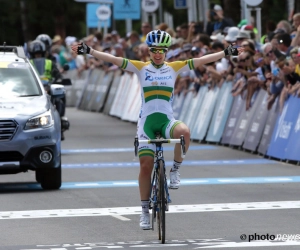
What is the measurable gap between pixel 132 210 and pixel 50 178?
2825mm

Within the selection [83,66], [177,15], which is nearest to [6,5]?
[177,15]

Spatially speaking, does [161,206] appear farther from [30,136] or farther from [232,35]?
[232,35]

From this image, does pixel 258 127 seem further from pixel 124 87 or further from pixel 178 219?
pixel 124 87

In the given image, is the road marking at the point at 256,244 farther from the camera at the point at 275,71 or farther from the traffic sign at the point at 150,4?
the traffic sign at the point at 150,4

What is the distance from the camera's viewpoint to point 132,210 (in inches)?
542

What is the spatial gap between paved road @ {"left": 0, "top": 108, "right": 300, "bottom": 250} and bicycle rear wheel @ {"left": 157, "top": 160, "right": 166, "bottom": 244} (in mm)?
129

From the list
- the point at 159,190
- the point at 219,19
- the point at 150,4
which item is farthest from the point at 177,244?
the point at 150,4

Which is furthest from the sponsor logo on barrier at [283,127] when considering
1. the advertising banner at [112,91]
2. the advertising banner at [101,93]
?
the advertising banner at [101,93]

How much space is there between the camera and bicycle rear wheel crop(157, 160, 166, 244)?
11.0m

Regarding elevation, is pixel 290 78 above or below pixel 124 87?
above

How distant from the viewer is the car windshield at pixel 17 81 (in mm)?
16781

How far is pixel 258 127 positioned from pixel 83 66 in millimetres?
21655

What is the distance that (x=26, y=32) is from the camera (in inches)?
2694

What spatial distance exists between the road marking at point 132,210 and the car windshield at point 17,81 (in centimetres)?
322
